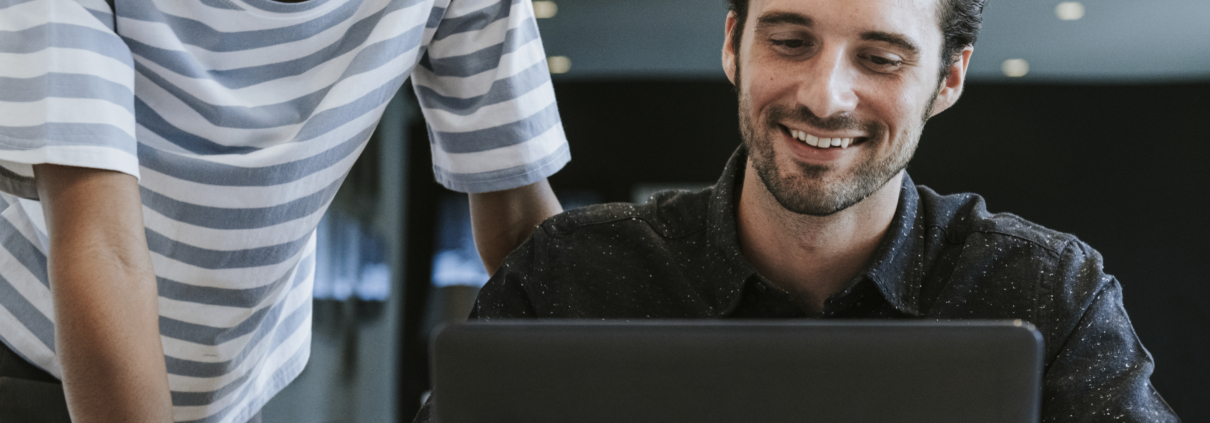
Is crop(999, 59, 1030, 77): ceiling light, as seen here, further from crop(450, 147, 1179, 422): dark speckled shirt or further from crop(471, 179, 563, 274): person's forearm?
crop(471, 179, 563, 274): person's forearm

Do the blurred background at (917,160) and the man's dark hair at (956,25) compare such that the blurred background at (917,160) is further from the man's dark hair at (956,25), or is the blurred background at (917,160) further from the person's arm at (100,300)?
the person's arm at (100,300)

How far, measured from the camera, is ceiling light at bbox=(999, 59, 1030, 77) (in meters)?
4.25

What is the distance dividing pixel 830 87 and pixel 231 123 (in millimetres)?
650

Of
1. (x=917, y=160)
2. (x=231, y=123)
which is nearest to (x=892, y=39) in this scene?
(x=231, y=123)

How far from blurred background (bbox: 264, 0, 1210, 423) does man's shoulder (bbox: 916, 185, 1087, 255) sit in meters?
3.14

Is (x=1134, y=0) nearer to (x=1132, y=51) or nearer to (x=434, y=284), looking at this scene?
(x=1132, y=51)

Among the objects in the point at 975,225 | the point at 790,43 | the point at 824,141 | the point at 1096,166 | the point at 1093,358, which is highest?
the point at 790,43

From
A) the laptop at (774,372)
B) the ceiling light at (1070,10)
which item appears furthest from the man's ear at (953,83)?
the ceiling light at (1070,10)

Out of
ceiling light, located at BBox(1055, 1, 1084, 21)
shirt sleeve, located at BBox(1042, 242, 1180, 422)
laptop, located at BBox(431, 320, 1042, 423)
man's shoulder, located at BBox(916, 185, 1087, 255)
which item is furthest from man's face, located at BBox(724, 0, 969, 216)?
ceiling light, located at BBox(1055, 1, 1084, 21)

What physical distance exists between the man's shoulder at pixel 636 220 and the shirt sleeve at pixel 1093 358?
41 centimetres

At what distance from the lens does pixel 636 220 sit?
3.76 ft

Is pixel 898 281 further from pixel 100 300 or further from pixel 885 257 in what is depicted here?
pixel 100 300

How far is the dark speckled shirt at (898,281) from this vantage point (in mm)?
952

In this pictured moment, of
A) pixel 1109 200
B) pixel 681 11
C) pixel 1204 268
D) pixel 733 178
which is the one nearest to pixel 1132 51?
pixel 1109 200
